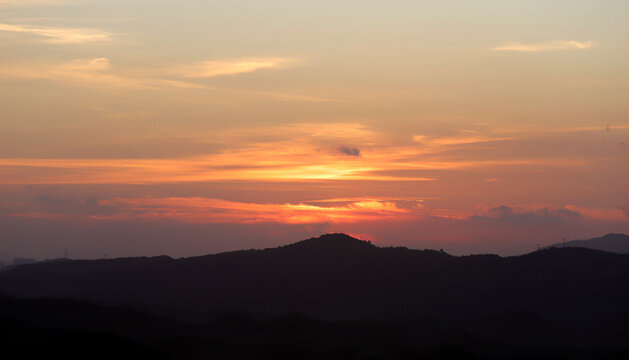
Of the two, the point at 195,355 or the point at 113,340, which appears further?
the point at 195,355

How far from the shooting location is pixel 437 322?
194m

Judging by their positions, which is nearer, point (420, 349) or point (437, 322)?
point (420, 349)

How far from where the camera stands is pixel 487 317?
19275 centimetres

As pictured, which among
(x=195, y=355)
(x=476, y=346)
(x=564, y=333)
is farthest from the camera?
(x=564, y=333)

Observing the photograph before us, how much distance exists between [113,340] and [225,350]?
916 inches

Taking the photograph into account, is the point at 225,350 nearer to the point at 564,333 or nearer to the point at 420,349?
the point at 420,349

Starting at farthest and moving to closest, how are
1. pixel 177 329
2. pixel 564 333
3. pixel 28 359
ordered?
1. pixel 564 333
2. pixel 177 329
3. pixel 28 359

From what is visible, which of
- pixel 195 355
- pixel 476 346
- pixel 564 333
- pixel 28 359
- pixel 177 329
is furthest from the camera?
→ pixel 564 333

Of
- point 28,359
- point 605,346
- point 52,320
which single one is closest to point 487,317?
point 605,346

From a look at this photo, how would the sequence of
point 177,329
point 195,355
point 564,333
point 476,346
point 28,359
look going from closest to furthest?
point 28,359
point 195,355
point 476,346
point 177,329
point 564,333

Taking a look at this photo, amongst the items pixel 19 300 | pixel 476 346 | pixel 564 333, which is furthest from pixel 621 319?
pixel 19 300

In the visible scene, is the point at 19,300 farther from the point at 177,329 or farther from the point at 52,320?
the point at 177,329

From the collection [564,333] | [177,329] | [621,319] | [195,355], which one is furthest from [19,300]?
[621,319]

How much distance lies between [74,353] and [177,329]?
46.0 metres
